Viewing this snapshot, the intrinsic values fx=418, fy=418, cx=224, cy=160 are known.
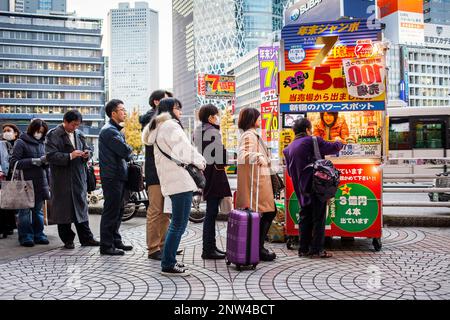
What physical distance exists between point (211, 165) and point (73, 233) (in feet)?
7.83

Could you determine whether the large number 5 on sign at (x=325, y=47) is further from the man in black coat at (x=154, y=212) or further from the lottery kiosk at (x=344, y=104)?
the man in black coat at (x=154, y=212)

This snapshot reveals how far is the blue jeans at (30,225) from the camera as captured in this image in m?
6.21

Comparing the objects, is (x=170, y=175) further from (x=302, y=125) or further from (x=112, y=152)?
(x=302, y=125)

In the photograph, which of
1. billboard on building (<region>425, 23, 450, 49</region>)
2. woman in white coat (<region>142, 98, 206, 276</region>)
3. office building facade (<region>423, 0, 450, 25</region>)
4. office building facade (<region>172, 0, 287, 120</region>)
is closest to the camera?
woman in white coat (<region>142, 98, 206, 276</region>)

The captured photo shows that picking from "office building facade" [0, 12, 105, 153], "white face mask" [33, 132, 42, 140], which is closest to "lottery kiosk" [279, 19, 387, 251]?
"white face mask" [33, 132, 42, 140]

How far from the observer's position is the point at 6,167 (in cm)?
689

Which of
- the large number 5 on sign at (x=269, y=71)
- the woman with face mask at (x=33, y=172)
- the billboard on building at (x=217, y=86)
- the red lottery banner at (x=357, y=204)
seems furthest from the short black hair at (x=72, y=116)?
the billboard on building at (x=217, y=86)

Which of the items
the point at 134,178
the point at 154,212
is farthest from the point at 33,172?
the point at 154,212

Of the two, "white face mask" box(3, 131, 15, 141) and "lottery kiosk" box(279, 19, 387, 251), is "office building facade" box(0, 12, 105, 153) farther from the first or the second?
"lottery kiosk" box(279, 19, 387, 251)

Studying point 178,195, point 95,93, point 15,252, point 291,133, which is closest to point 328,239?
point 291,133

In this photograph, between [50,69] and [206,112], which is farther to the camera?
[50,69]

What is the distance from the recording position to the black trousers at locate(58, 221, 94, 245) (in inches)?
234

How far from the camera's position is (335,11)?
7.36 m

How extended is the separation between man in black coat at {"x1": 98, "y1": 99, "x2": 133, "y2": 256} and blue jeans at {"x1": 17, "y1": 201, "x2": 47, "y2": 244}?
1.45 metres
